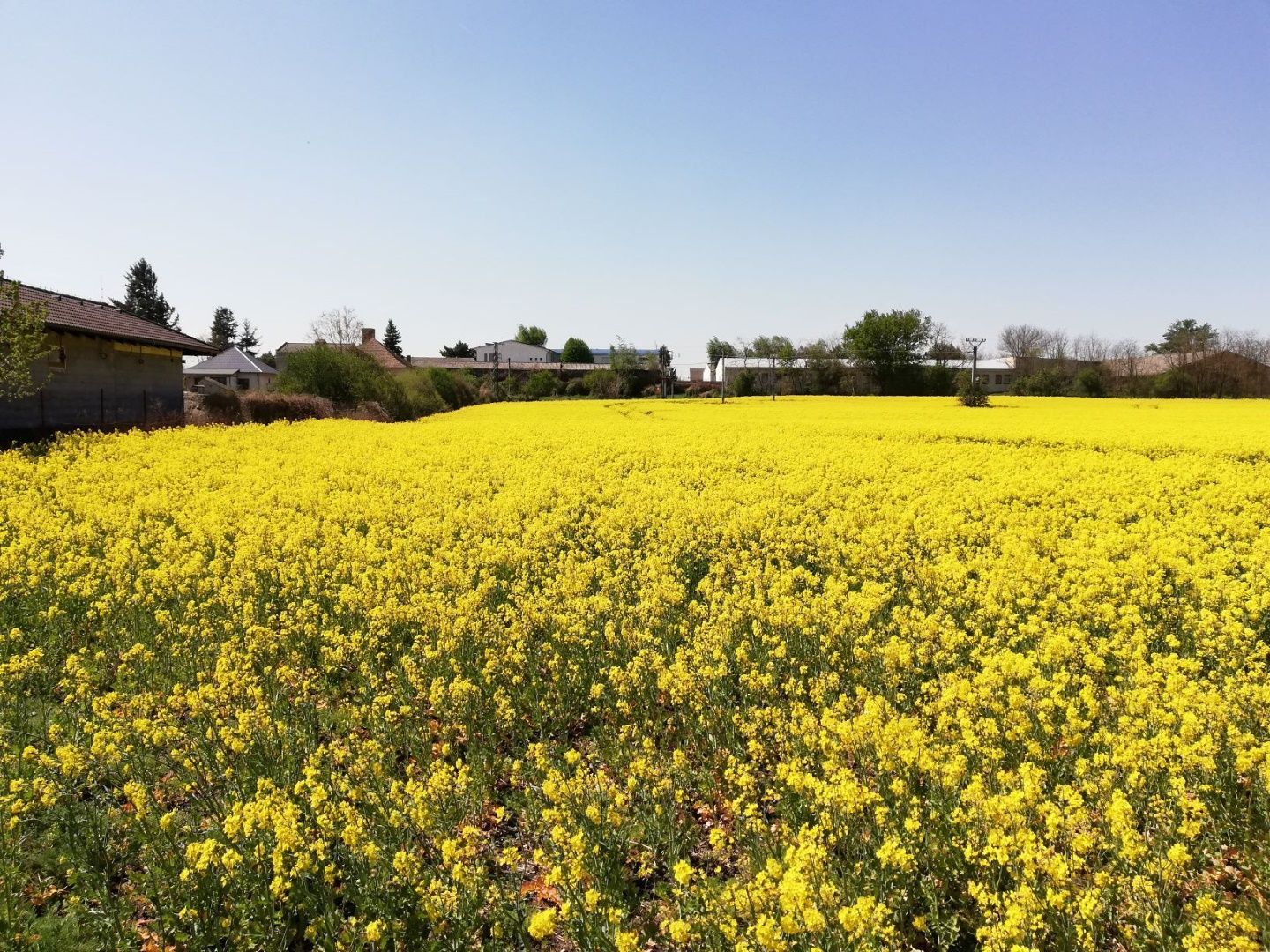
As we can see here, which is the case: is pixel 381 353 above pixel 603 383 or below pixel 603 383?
above

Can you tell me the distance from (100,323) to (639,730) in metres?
27.9

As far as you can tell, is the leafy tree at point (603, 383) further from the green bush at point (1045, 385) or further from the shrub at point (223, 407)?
the shrub at point (223, 407)

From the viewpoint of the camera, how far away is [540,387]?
72.8 metres

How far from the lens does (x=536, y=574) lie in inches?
326

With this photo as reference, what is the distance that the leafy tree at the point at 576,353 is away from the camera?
107062 mm

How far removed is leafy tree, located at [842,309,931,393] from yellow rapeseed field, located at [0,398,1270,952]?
63875mm

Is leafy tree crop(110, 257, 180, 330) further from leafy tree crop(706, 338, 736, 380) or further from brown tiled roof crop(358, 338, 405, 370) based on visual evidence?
leafy tree crop(706, 338, 736, 380)

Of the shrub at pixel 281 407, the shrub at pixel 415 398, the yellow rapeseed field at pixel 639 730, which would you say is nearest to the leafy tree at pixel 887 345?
the shrub at pixel 415 398

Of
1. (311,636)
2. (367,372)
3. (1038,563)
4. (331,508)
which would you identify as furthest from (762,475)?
(367,372)

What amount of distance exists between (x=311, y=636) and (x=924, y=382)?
2877 inches

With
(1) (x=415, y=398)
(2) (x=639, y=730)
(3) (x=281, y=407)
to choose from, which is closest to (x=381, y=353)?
(1) (x=415, y=398)

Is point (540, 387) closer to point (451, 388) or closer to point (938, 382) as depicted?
point (451, 388)

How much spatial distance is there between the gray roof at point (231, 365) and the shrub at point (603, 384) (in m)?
30.5

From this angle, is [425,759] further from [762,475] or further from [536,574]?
[762,475]
